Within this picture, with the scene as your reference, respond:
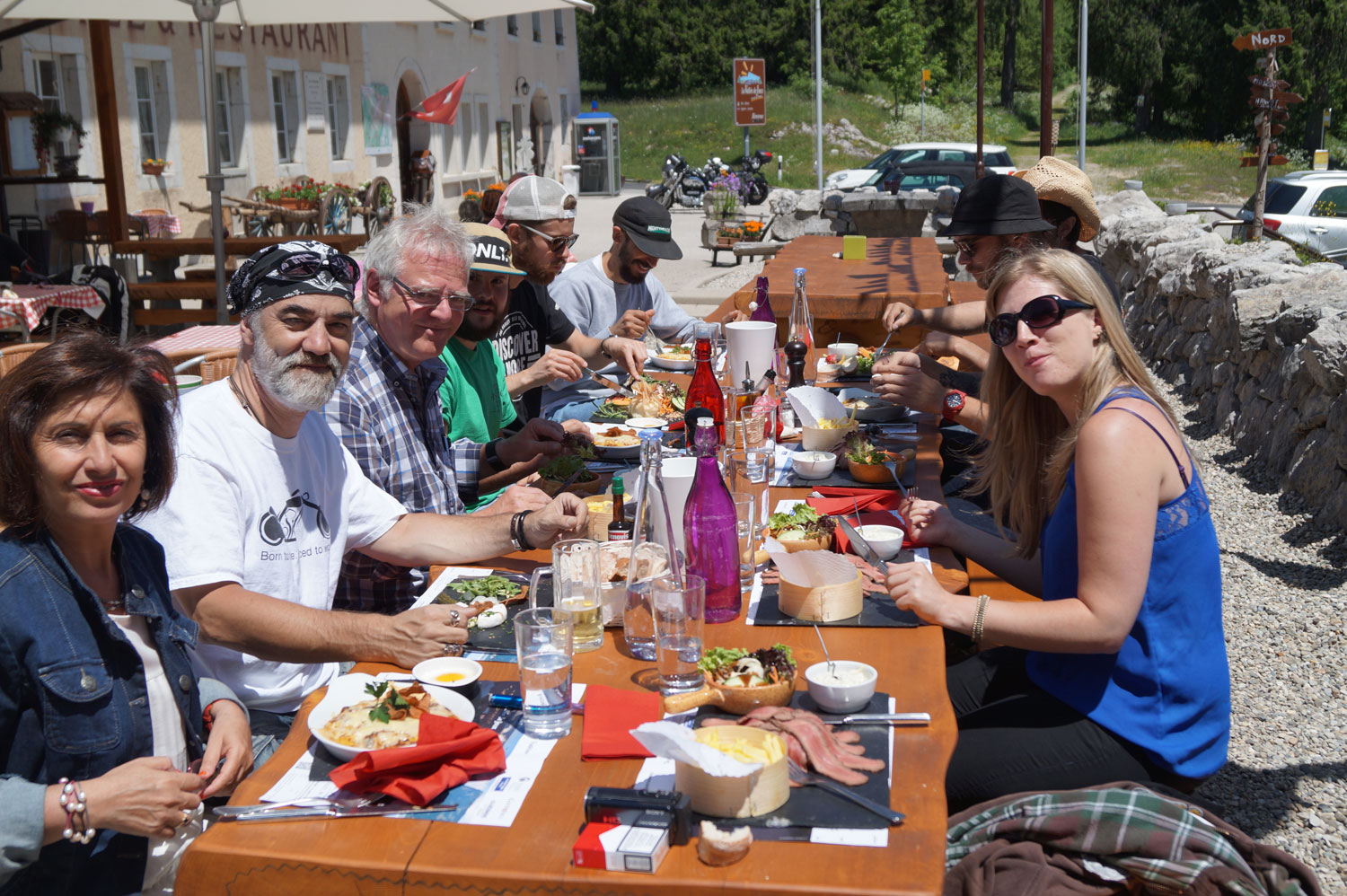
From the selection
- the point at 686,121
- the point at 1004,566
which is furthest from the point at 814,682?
the point at 686,121

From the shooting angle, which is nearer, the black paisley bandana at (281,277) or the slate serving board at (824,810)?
the slate serving board at (824,810)

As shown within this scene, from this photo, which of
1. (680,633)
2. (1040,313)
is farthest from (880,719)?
(1040,313)

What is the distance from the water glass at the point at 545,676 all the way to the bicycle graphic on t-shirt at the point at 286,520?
88 cm

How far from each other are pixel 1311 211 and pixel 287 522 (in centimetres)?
1586

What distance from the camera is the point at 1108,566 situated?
2137 millimetres

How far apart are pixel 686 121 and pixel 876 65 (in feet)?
47.6

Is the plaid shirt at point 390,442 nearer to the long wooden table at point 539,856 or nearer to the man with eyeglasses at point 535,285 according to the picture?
the long wooden table at point 539,856

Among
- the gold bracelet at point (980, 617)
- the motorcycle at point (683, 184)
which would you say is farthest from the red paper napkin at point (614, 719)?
the motorcycle at point (683, 184)

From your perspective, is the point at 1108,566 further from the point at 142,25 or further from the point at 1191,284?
the point at 142,25

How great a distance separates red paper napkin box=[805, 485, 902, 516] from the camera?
288 centimetres

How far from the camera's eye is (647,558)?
2.15 metres

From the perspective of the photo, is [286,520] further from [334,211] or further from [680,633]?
[334,211]

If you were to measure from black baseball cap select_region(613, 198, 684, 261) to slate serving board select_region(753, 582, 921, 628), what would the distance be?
3.24m

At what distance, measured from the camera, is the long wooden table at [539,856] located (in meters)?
1.42
